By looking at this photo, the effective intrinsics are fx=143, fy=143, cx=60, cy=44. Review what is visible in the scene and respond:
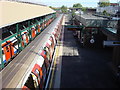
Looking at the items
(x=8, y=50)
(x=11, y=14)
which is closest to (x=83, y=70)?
(x=8, y=50)

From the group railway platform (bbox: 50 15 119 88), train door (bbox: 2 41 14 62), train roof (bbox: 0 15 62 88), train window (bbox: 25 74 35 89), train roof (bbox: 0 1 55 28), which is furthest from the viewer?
railway platform (bbox: 50 15 119 88)

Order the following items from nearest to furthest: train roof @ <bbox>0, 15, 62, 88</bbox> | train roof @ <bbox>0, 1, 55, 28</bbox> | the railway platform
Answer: train roof @ <bbox>0, 15, 62, 88</bbox> < train roof @ <bbox>0, 1, 55, 28</bbox> < the railway platform

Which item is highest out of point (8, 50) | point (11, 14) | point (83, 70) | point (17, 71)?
point (11, 14)

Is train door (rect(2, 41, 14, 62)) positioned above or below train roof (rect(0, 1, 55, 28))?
below

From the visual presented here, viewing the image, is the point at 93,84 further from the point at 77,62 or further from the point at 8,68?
the point at 8,68

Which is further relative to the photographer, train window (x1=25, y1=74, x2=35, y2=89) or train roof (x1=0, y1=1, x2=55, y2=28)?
train roof (x1=0, y1=1, x2=55, y2=28)

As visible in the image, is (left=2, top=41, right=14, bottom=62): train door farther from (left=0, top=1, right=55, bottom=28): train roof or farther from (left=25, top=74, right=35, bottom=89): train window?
(left=25, top=74, right=35, bottom=89): train window

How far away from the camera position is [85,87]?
11.5m

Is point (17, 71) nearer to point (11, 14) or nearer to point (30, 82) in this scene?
point (30, 82)

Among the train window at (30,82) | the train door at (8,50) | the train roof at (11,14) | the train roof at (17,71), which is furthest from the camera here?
the train door at (8,50)

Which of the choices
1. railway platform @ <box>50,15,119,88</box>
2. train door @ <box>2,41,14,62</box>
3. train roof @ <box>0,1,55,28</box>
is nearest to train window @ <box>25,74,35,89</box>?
train roof @ <box>0,1,55,28</box>

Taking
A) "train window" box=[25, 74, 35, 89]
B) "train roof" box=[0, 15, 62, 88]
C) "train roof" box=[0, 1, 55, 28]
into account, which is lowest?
"train window" box=[25, 74, 35, 89]

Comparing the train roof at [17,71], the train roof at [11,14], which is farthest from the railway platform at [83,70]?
the train roof at [11,14]

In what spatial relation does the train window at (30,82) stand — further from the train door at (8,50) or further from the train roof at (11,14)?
the train door at (8,50)
